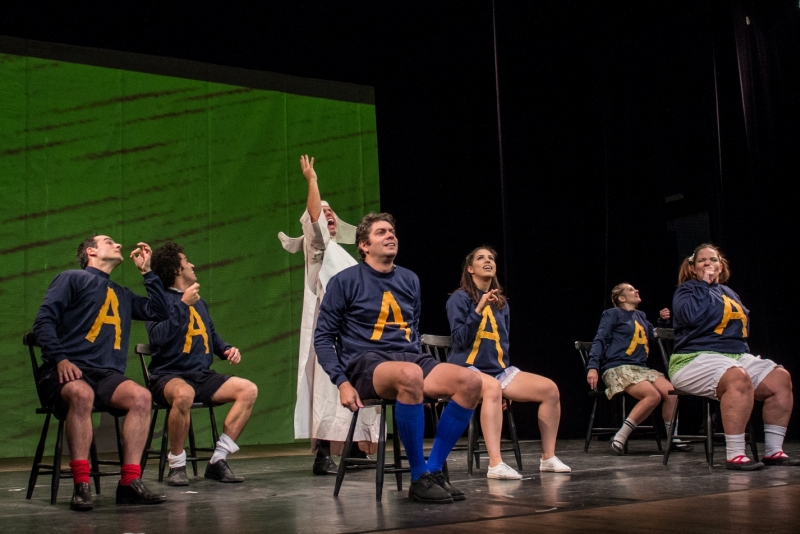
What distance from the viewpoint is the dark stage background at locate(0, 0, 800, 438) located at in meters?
5.73

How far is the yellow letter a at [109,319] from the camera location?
3.17m

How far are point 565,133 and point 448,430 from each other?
3795 mm

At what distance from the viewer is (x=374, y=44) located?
6.15m

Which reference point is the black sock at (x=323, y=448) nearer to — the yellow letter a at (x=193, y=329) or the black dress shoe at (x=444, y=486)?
the yellow letter a at (x=193, y=329)

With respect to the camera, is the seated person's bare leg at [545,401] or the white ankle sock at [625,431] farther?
the white ankle sock at [625,431]

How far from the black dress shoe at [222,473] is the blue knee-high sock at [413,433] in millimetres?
1069

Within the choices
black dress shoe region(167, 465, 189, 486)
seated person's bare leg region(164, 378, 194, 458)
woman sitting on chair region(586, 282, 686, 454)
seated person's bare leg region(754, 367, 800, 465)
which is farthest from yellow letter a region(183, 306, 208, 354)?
seated person's bare leg region(754, 367, 800, 465)

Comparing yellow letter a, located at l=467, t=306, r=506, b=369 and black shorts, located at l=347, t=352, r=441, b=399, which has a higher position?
yellow letter a, located at l=467, t=306, r=506, b=369

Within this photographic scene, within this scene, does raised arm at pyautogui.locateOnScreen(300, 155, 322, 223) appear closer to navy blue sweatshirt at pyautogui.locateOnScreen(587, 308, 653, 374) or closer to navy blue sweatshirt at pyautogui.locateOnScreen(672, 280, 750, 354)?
navy blue sweatshirt at pyautogui.locateOnScreen(672, 280, 750, 354)

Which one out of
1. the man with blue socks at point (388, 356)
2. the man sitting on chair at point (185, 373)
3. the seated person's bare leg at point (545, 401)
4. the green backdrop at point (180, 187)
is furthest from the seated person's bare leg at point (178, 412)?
the green backdrop at point (180, 187)

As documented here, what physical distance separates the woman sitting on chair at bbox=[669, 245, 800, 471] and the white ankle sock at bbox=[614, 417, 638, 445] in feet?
3.07

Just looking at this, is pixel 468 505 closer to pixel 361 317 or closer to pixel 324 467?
pixel 361 317

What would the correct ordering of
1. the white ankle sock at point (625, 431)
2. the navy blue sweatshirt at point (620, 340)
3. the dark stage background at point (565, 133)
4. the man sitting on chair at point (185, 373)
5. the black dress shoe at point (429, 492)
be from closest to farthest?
the black dress shoe at point (429, 492)
the man sitting on chair at point (185, 373)
the white ankle sock at point (625, 431)
the navy blue sweatshirt at point (620, 340)
the dark stage background at point (565, 133)

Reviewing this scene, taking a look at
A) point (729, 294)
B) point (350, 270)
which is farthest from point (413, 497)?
point (729, 294)
